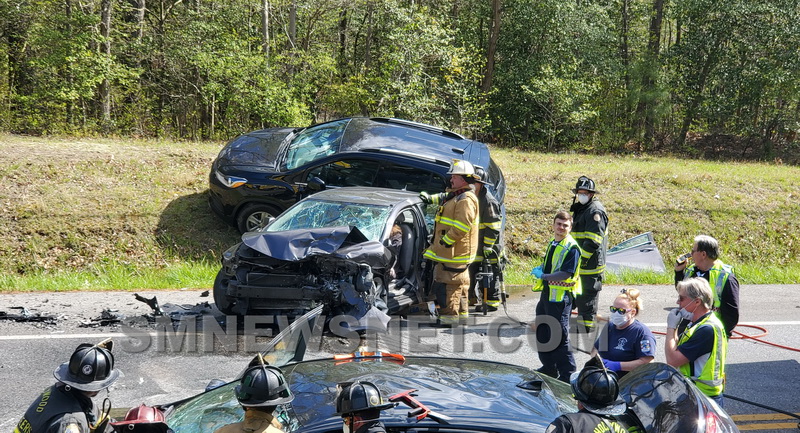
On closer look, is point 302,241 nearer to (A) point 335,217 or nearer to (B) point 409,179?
→ (A) point 335,217

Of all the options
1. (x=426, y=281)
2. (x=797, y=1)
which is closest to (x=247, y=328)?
(x=426, y=281)

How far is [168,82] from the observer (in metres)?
20.6

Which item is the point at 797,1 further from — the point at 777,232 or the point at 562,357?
the point at 562,357

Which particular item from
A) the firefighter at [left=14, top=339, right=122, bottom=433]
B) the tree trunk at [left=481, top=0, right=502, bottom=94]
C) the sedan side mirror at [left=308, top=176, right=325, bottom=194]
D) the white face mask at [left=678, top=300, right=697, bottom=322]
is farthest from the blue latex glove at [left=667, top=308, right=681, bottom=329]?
the tree trunk at [left=481, top=0, right=502, bottom=94]

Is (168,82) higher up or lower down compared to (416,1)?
lower down

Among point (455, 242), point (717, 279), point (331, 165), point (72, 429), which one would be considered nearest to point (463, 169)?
point (455, 242)

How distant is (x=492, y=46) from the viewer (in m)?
24.1

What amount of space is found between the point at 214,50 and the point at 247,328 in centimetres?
1382

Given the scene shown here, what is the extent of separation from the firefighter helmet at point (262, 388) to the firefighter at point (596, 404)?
1.20 meters

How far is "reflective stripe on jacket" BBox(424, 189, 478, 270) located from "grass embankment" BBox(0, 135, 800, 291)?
3.19m

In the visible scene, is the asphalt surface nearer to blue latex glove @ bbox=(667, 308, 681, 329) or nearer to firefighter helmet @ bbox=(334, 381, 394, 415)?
blue latex glove @ bbox=(667, 308, 681, 329)

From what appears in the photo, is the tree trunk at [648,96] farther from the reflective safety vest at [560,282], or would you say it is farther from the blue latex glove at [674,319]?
the blue latex glove at [674,319]

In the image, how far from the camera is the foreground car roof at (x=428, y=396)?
312 centimetres

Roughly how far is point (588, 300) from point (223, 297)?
12.7 ft
